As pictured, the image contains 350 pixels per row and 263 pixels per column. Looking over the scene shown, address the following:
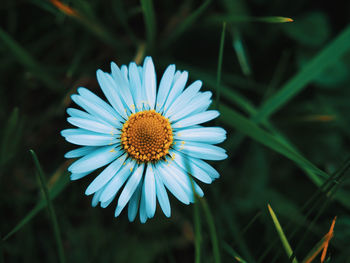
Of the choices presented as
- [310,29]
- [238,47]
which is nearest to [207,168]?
[238,47]

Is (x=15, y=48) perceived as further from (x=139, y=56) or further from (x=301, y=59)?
(x=301, y=59)

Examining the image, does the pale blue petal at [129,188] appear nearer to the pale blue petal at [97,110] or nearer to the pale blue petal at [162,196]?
the pale blue petal at [162,196]

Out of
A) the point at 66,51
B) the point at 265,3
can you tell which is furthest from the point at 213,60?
the point at 66,51

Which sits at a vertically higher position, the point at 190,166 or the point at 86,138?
the point at 86,138

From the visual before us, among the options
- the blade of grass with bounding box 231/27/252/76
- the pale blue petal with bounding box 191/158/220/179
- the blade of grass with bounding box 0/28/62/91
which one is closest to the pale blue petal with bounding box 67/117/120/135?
the pale blue petal with bounding box 191/158/220/179

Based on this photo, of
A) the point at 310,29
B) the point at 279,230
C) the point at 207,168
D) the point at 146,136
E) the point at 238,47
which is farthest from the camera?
the point at 310,29

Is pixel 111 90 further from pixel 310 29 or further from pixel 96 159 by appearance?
pixel 310 29
